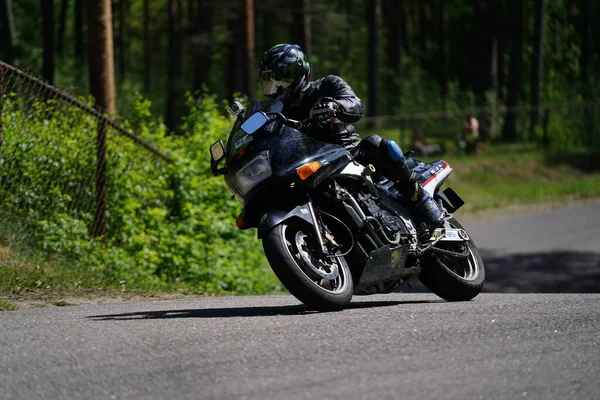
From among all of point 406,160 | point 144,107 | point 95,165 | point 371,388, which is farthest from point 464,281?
point 144,107

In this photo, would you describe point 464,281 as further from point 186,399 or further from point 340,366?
point 186,399

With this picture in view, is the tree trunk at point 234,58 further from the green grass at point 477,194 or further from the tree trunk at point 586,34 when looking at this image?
the tree trunk at point 586,34

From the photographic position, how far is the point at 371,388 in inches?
215

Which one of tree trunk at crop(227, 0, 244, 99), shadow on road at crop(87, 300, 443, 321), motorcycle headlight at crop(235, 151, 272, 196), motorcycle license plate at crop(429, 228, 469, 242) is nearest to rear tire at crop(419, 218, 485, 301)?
motorcycle license plate at crop(429, 228, 469, 242)

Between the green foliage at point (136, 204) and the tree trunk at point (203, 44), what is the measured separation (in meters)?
23.0

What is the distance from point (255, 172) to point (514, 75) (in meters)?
35.7

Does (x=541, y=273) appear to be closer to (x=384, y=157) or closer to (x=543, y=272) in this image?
(x=543, y=272)

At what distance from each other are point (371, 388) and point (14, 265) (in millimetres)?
6349

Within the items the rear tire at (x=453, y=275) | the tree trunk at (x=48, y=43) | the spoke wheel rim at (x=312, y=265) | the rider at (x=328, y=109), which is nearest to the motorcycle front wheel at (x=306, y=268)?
the spoke wheel rim at (x=312, y=265)

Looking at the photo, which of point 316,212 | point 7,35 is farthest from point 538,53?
point 316,212

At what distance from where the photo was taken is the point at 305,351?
20.7 ft

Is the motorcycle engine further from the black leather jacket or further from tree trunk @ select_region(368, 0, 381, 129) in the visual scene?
tree trunk @ select_region(368, 0, 381, 129)

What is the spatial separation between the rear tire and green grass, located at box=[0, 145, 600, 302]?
2755 millimetres

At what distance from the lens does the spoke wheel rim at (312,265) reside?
7827 millimetres
